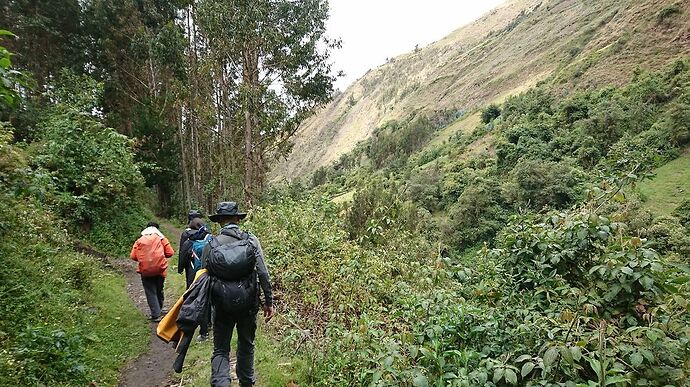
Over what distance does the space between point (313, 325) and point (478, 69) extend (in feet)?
416

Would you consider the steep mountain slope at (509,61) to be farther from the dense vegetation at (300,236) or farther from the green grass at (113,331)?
the green grass at (113,331)

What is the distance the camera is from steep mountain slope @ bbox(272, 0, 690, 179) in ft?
174

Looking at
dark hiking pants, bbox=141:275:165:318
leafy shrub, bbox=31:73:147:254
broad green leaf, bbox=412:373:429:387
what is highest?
leafy shrub, bbox=31:73:147:254

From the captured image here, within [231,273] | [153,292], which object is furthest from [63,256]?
[231,273]

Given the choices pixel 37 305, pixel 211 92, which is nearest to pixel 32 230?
pixel 37 305

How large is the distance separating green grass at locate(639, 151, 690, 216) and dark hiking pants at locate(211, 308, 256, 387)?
3324cm

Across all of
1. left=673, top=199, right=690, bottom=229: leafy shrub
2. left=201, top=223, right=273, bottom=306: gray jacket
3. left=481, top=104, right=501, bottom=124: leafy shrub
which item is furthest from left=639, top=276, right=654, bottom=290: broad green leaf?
left=481, top=104, right=501, bottom=124: leafy shrub

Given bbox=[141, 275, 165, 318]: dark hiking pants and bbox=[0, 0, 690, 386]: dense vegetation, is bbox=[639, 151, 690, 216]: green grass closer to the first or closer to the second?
bbox=[0, 0, 690, 386]: dense vegetation

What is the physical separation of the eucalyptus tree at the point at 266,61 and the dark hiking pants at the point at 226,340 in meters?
13.7

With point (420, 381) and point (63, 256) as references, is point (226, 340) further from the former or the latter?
point (63, 256)

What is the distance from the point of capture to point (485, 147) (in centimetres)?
6022

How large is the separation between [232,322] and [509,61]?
117 metres

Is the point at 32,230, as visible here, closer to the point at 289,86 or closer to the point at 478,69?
the point at 289,86

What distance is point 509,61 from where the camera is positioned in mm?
106562
